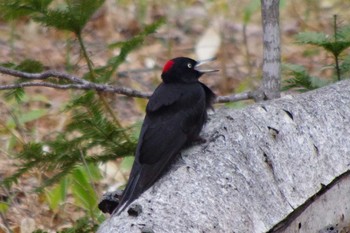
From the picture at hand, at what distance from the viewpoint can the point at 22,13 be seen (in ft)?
13.8

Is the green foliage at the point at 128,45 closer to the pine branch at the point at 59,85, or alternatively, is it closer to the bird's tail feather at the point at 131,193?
the pine branch at the point at 59,85

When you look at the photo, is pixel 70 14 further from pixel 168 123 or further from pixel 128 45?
pixel 168 123

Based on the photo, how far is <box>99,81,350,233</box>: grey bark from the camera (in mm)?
2604

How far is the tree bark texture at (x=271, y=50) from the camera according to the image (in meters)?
4.23

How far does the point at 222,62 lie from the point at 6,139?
205 centimetres

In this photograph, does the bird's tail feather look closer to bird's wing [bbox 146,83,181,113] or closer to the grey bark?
the grey bark

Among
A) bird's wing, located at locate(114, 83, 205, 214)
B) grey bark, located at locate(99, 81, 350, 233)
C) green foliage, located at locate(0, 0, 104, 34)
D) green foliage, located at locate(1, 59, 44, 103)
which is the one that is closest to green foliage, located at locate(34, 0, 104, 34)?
green foliage, located at locate(0, 0, 104, 34)

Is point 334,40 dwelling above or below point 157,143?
above

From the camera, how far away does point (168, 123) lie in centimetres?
379

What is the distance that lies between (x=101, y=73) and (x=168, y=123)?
805mm

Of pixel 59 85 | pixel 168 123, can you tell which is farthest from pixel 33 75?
pixel 168 123

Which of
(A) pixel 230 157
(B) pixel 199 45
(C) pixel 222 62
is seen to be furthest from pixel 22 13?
(B) pixel 199 45

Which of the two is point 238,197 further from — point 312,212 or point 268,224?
point 312,212

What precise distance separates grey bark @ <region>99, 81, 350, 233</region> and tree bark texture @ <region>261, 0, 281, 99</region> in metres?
0.63
